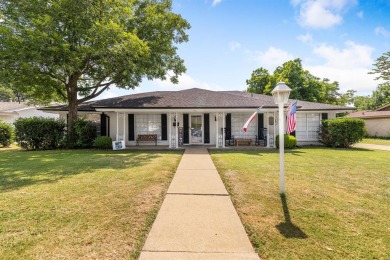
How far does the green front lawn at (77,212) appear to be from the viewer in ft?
8.78

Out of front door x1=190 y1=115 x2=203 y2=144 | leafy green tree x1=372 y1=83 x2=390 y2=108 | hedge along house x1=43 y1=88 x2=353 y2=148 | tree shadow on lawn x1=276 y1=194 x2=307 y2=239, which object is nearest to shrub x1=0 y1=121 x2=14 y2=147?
hedge along house x1=43 y1=88 x2=353 y2=148

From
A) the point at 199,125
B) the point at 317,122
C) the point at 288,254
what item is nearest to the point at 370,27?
the point at 317,122

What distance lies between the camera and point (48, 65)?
11.2 m

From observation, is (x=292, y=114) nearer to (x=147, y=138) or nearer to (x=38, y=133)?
(x=147, y=138)

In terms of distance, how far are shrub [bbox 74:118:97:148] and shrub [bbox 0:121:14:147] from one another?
6.52 meters

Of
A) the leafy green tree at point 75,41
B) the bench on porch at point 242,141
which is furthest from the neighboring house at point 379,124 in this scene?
the leafy green tree at point 75,41

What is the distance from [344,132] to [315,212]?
1250 centimetres

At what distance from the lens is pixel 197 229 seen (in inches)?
126

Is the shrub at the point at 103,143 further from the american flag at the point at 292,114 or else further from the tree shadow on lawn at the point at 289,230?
the tree shadow on lawn at the point at 289,230

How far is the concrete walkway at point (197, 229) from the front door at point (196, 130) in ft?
32.4

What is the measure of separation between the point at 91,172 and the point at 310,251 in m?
6.42

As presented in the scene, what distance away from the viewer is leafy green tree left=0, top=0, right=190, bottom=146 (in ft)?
35.1

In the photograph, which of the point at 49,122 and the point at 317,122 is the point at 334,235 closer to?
the point at 317,122

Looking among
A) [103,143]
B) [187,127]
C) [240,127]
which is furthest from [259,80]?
[103,143]
